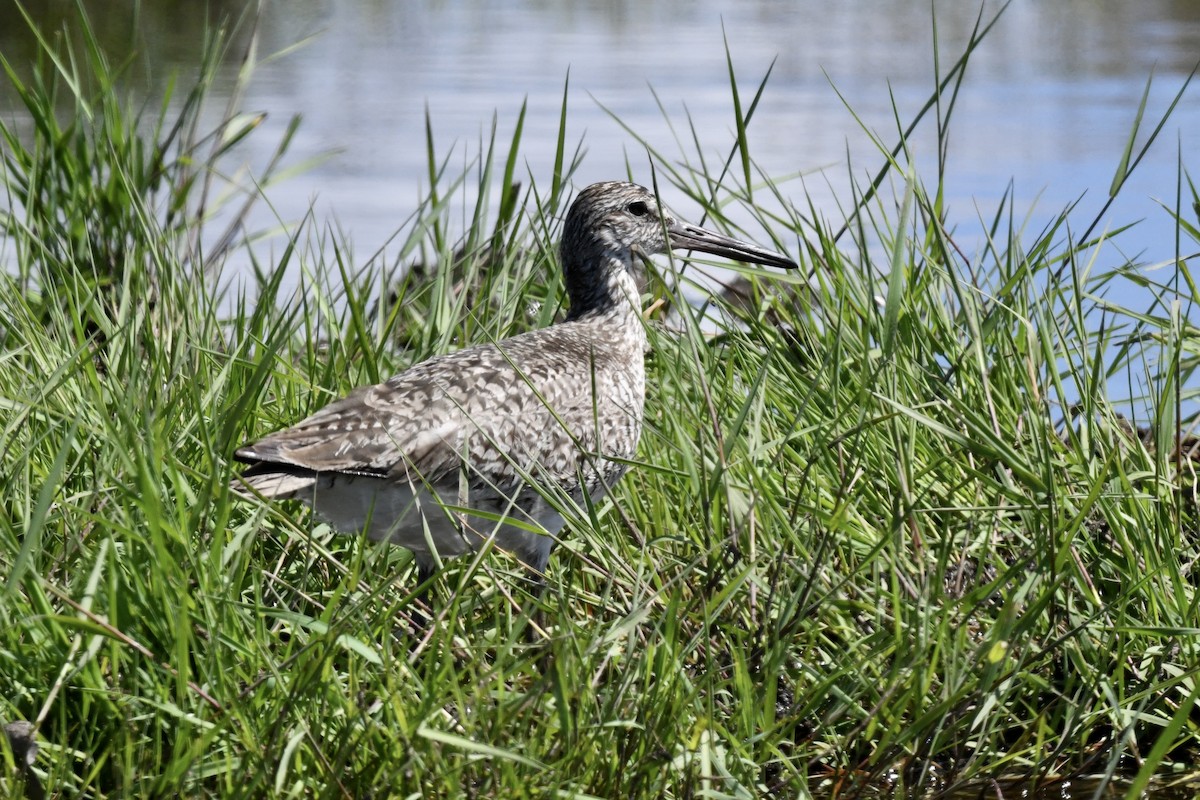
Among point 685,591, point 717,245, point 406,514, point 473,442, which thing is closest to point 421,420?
point 473,442

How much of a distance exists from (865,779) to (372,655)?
969 mm

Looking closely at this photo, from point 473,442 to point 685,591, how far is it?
836 millimetres

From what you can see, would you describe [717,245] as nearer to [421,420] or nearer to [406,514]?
[421,420]

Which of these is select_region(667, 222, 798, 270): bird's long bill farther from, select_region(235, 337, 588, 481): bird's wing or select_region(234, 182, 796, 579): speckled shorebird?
select_region(235, 337, 588, 481): bird's wing

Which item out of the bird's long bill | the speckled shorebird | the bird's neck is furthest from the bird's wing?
the bird's long bill

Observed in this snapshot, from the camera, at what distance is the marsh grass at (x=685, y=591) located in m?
2.50

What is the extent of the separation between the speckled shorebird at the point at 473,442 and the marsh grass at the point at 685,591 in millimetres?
110

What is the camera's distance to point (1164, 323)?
12.3ft

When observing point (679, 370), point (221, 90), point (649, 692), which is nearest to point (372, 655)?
point (649, 692)

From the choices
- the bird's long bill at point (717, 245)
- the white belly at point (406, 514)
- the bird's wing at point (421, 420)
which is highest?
the bird's long bill at point (717, 245)

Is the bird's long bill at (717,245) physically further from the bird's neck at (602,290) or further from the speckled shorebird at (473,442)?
the bird's neck at (602,290)

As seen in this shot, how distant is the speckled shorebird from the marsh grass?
4.3 inches

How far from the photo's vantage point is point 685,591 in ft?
10.2

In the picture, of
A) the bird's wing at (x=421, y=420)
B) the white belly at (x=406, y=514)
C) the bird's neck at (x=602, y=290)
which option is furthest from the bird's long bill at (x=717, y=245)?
the white belly at (x=406, y=514)
